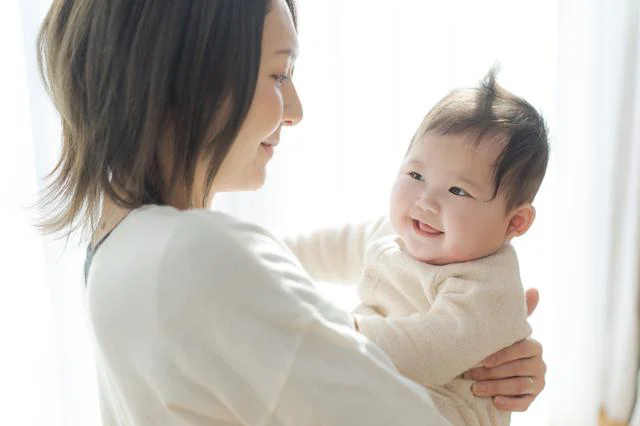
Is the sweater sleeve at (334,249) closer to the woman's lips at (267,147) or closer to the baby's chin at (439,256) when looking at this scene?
the baby's chin at (439,256)

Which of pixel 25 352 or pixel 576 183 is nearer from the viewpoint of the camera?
pixel 25 352

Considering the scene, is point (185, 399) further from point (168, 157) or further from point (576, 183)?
point (576, 183)

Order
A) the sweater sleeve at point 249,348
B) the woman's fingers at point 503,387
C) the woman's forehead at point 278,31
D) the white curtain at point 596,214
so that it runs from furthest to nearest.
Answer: the white curtain at point 596,214
the woman's fingers at point 503,387
the woman's forehead at point 278,31
the sweater sleeve at point 249,348

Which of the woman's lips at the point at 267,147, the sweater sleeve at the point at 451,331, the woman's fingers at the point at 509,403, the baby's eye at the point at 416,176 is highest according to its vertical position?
the woman's lips at the point at 267,147

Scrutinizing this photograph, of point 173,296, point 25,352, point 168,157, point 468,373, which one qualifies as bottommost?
point 25,352

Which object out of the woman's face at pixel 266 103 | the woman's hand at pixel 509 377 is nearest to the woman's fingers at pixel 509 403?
the woman's hand at pixel 509 377

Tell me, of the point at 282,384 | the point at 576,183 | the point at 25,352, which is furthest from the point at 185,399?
the point at 576,183

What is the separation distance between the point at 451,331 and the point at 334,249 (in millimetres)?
314

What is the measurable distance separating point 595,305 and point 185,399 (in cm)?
194

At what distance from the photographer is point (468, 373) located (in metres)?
1.06

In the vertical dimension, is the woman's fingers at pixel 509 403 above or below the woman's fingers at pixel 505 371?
below

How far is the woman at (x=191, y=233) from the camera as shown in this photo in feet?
2.23

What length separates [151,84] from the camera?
0.76m

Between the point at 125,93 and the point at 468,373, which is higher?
the point at 125,93
